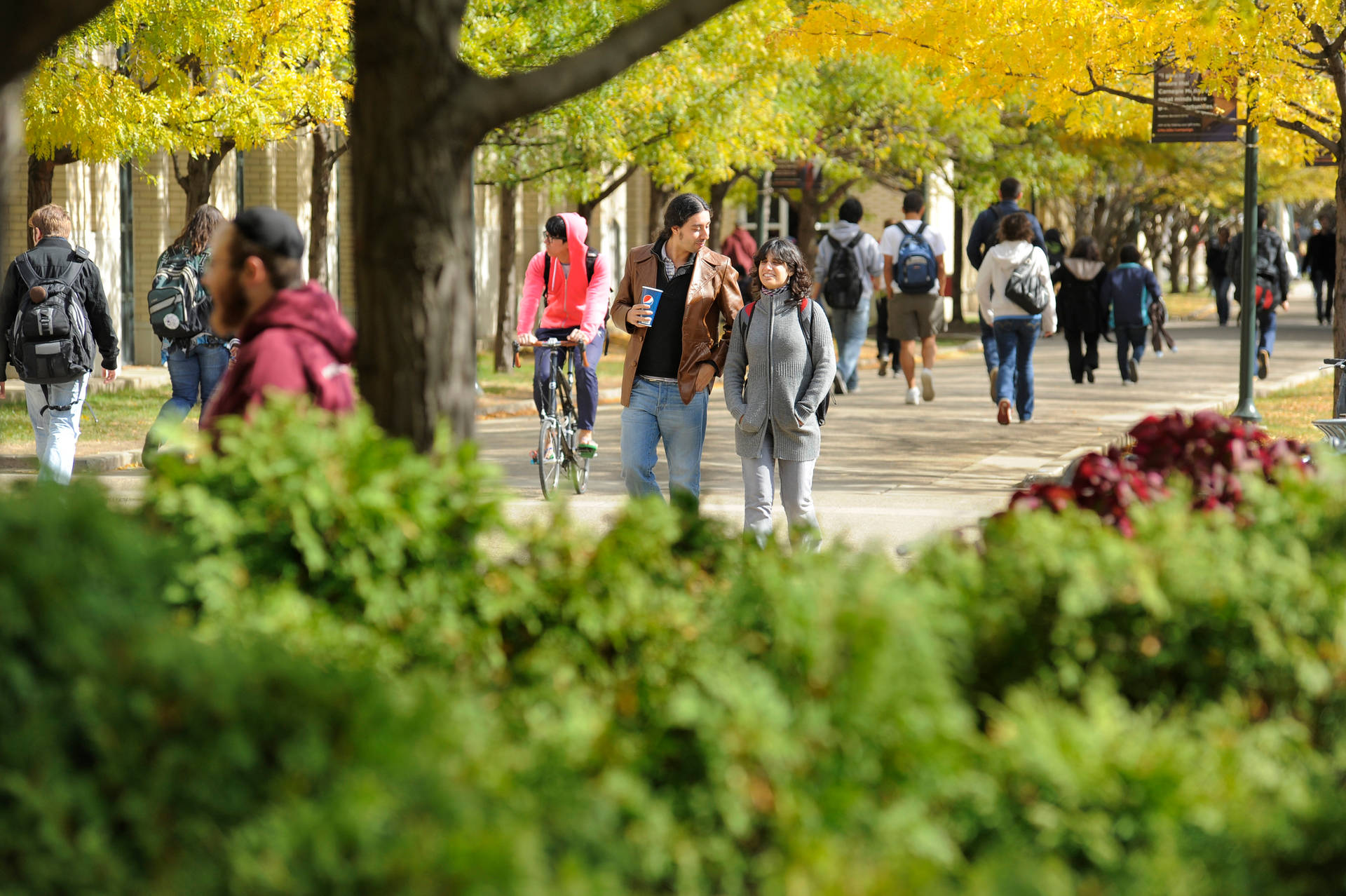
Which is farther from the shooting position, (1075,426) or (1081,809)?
(1075,426)

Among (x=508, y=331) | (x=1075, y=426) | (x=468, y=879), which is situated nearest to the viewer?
(x=468, y=879)

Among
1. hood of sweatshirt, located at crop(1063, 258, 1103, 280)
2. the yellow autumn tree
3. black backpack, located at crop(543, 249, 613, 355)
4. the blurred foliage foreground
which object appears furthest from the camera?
hood of sweatshirt, located at crop(1063, 258, 1103, 280)

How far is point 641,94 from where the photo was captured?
795 inches

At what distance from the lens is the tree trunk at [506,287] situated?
22.5 m

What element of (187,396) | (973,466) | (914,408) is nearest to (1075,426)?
(914,408)

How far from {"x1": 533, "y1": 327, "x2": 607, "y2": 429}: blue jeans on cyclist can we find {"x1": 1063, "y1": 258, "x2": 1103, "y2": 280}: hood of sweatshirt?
35.2 feet

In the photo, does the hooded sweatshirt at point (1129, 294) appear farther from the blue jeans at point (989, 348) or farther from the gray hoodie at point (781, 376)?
the gray hoodie at point (781, 376)

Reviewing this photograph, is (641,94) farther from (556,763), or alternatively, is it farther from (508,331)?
(556,763)

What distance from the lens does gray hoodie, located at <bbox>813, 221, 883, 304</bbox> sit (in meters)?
18.2

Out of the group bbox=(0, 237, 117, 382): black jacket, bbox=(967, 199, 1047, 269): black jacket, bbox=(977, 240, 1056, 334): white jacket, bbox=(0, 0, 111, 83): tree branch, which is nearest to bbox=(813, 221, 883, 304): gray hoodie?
bbox=(967, 199, 1047, 269): black jacket

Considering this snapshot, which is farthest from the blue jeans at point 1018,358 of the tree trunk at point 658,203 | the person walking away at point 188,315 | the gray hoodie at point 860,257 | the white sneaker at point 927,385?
the tree trunk at point 658,203

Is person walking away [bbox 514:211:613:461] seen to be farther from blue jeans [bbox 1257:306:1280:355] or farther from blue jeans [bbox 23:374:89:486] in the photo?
blue jeans [bbox 1257:306:1280:355]

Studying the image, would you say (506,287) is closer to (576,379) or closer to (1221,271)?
(576,379)

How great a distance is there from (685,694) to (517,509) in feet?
24.5
